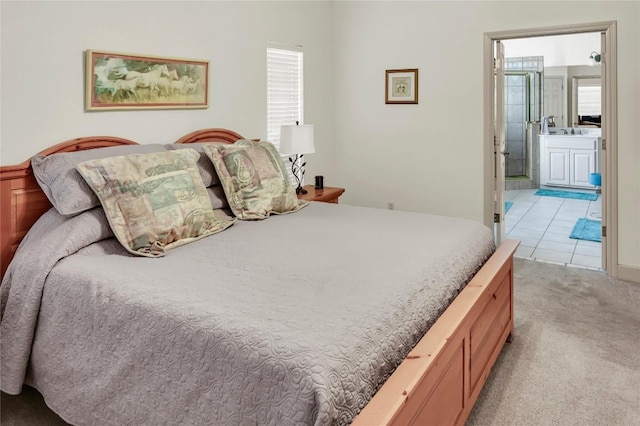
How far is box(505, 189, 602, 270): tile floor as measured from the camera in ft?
15.1

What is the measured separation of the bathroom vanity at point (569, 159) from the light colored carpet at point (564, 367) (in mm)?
4878

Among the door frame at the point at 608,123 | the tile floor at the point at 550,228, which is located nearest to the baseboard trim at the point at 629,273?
the door frame at the point at 608,123

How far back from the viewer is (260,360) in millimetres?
1404

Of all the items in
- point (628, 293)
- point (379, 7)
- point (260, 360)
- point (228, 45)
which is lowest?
point (628, 293)

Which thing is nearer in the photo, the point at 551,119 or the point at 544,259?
the point at 544,259

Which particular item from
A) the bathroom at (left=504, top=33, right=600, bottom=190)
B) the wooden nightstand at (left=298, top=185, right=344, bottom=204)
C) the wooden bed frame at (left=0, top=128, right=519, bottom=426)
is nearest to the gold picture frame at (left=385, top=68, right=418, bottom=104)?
the wooden nightstand at (left=298, top=185, right=344, bottom=204)

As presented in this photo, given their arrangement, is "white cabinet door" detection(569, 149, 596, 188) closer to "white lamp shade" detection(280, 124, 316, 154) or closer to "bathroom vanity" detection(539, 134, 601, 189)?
"bathroom vanity" detection(539, 134, 601, 189)

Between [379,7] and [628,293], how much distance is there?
3.31m

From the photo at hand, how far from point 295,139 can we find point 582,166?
616cm

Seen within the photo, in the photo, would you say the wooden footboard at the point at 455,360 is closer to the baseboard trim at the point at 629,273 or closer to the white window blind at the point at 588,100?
the baseboard trim at the point at 629,273

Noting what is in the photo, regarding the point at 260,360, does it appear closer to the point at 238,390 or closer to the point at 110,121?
the point at 238,390

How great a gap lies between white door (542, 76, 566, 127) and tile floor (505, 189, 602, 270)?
1472mm

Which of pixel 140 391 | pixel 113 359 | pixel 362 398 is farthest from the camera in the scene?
pixel 113 359

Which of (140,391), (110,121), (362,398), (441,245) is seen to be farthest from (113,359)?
(110,121)
